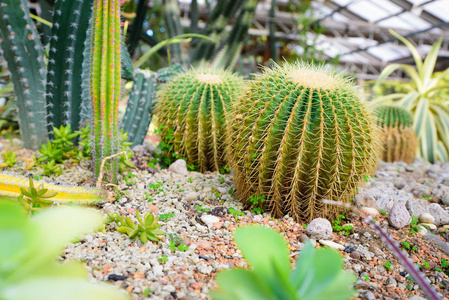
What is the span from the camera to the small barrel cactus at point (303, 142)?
1.50m

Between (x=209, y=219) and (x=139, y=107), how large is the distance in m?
1.30

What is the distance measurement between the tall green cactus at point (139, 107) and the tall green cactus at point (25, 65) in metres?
0.56

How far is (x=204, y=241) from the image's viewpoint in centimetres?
135

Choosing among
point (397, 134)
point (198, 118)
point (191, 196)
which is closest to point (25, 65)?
point (198, 118)

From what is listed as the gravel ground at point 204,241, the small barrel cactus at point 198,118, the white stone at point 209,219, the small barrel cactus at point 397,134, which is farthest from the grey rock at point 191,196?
the small barrel cactus at point 397,134

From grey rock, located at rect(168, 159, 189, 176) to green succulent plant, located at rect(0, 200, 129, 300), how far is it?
149 cm

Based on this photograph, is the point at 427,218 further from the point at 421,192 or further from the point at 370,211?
the point at 421,192

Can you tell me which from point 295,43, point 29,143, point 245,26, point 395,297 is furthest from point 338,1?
point 395,297

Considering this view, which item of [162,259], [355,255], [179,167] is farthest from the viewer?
[179,167]

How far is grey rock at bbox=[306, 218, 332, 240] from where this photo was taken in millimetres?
1428

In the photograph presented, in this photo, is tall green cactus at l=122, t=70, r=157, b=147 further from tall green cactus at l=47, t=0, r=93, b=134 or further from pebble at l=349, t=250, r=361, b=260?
pebble at l=349, t=250, r=361, b=260

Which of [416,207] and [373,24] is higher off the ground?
[373,24]

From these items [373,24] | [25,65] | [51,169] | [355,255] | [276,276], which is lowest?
[355,255]

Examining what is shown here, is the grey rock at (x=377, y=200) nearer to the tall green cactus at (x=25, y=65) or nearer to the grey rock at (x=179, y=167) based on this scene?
the grey rock at (x=179, y=167)
